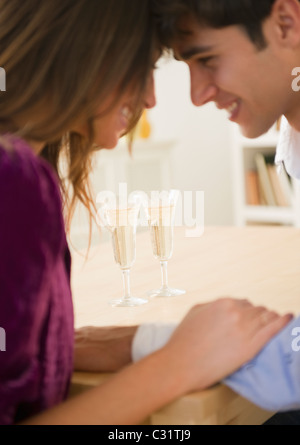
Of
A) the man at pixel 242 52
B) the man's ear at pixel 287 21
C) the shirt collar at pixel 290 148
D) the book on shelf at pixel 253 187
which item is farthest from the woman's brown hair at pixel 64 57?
the book on shelf at pixel 253 187

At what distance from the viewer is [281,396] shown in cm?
103

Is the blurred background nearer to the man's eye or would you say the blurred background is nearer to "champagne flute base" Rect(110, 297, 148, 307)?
the man's eye

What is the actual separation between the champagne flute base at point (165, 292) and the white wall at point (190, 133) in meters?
3.40

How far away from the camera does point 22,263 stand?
93cm

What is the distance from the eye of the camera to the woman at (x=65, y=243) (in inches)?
37.3

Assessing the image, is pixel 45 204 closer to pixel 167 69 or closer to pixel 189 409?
pixel 189 409

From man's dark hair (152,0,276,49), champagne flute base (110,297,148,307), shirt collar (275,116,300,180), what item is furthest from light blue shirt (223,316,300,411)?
shirt collar (275,116,300,180)

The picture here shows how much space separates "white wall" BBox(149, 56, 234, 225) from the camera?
4941mm

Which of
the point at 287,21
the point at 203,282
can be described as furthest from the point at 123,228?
the point at 287,21

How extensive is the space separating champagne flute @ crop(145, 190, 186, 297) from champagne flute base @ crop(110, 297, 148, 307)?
4cm

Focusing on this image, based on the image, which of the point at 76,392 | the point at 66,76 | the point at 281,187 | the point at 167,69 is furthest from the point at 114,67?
the point at 167,69

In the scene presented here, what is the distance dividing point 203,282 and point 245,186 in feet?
10.2

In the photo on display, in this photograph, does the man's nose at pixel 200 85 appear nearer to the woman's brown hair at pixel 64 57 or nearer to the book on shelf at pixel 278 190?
the woman's brown hair at pixel 64 57

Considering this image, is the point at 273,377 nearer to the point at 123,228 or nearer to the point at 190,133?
the point at 123,228
